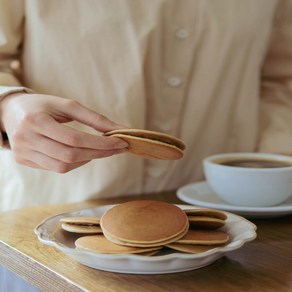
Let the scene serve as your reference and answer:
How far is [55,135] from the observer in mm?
793

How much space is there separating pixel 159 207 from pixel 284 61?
2.33 feet

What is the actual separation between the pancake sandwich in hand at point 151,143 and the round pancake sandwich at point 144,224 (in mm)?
66

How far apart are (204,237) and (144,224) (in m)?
0.07

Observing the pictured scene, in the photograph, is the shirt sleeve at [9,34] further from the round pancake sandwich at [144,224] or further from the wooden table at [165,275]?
the round pancake sandwich at [144,224]

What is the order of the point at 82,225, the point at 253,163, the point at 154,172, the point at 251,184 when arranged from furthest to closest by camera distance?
1. the point at 154,172
2. the point at 253,163
3. the point at 251,184
4. the point at 82,225

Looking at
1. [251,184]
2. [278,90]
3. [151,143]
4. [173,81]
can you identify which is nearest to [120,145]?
[151,143]

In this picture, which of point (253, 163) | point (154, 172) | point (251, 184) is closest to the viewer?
point (251, 184)

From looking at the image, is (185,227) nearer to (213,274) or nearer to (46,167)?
(213,274)

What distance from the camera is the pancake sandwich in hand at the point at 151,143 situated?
75 cm

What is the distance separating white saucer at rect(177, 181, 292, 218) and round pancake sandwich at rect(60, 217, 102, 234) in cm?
26

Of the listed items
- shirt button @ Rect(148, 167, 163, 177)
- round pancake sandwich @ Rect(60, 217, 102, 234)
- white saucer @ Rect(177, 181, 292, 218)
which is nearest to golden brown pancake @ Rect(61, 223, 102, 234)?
round pancake sandwich @ Rect(60, 217, 102, 234)

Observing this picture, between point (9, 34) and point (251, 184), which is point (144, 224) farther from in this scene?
point (9, 34)

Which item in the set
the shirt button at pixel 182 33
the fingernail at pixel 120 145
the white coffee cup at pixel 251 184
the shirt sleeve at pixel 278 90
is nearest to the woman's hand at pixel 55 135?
the fingernail at pixel 120 145

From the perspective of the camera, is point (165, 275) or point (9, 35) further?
point (9, 35)
